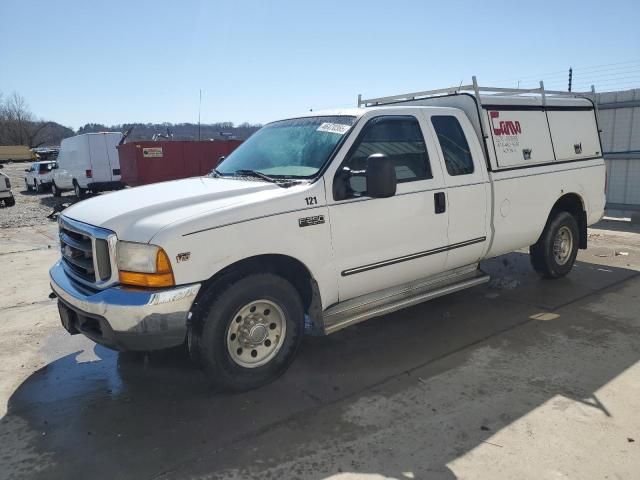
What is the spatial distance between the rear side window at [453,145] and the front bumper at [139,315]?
2.68 metres

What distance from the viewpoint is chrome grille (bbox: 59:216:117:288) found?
134 inches

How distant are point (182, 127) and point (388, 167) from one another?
530 inches

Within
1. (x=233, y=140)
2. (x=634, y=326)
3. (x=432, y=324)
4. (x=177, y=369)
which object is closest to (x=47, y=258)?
(x=177, y=369)

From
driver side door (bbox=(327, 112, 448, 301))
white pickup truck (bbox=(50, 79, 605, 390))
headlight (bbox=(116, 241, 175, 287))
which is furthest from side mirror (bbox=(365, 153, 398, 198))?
A: headlight (bbox=(116, 241, 175, 287))

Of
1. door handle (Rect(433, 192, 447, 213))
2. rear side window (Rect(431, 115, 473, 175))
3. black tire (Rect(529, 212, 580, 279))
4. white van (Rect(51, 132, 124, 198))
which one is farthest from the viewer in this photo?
white van (Rect(51, 132, 124, 198))

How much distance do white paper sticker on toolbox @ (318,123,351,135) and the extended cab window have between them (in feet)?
0.46

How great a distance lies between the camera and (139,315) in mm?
3236

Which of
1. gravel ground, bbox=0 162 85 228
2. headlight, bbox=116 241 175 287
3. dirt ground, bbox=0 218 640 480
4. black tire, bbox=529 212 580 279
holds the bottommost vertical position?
dirt ground, bbox=0 218 640 480

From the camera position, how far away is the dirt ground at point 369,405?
2945 millimetres

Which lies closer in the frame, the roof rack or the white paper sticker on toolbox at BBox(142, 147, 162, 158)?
the roof rack

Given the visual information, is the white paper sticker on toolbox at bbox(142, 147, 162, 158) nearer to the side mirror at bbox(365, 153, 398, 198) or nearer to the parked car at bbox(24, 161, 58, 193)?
the parked car at bbox(24, 161, 58, 193)

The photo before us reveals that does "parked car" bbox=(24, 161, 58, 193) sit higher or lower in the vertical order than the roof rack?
lower

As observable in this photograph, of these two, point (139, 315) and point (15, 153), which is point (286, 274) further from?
point (15, 153)

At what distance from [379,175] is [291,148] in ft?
3.35
